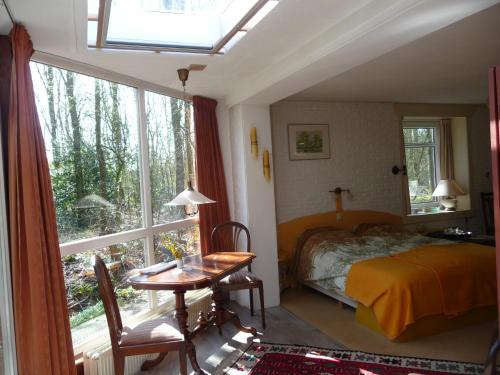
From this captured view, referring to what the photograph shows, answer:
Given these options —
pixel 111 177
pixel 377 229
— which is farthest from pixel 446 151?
pixel 111 177

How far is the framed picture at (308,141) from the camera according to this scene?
463 cm

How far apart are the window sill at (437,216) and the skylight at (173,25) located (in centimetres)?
398

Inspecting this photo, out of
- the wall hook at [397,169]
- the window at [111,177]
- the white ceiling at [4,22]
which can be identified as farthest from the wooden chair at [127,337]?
the wall hook at [397,169]

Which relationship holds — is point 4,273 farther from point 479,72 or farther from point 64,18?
point 479,72

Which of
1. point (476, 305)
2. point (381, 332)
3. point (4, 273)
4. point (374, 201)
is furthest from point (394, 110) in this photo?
point (4, 273)

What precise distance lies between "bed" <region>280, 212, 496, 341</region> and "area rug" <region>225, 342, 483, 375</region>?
0.36 metres

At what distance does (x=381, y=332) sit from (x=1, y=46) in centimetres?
338

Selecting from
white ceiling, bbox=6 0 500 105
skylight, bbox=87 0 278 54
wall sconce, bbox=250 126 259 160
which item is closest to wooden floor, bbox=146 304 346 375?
wall sconce, bbox=250 126 259 160

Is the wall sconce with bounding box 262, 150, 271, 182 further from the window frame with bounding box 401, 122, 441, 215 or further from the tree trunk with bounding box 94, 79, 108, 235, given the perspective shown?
the window frame with bounding box 401, 122, 441, 215

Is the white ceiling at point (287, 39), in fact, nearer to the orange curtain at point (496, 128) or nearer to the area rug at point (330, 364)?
the orange curtain at point (496, 128)

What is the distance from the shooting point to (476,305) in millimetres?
3250

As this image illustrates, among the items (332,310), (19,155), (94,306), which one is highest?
(19,155)

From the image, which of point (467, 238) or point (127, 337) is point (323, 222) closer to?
point (467, 238)

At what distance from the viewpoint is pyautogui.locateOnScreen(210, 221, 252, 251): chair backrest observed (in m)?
3.73
